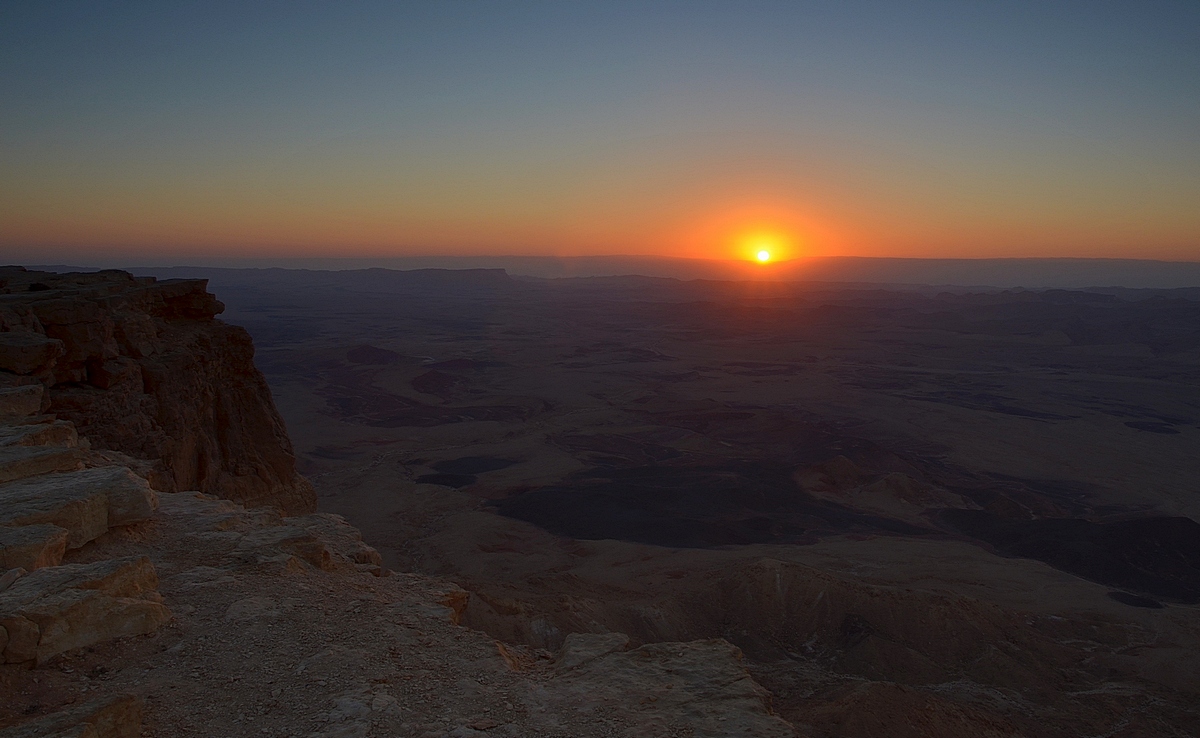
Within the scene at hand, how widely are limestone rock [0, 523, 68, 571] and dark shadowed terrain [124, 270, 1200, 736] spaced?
33.5ft

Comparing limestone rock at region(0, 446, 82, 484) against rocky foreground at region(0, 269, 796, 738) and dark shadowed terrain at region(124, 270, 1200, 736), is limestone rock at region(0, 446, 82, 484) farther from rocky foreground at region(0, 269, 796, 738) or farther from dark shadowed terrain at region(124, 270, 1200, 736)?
dark shadowed terrain at region(124, 270, 1200, 736)

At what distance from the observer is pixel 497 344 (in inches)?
3863

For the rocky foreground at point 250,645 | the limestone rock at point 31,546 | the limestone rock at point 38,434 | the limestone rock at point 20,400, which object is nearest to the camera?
the rocky foreground at point 250,645

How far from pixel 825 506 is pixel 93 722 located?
32233mm

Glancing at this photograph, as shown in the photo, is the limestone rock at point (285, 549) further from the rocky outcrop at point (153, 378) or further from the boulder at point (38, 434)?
the rocky outcrop at point (153, 378)

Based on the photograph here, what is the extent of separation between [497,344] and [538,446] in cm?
5536

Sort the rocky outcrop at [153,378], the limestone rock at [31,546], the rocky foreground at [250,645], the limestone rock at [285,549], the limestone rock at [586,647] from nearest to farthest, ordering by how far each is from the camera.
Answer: the rocky foreground at [250,645], the limestone rock at [31,546], the limestone rock at [586,647], the limestone rock at [285,549], the rocky outcrop at [153,378]

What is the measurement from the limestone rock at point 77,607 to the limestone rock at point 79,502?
922 mm

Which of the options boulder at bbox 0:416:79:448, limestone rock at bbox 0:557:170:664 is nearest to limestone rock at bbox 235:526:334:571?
limestone rock at bbox 0:557:170:664

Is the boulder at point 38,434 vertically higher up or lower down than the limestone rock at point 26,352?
lower down

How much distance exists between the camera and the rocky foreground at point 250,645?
485 cm

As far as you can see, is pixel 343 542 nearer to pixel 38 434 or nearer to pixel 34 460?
pixel 34 460

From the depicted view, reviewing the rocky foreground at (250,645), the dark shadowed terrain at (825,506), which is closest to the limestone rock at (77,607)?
the rocky foreground at (250,645)

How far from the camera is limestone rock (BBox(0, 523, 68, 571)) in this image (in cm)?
573
